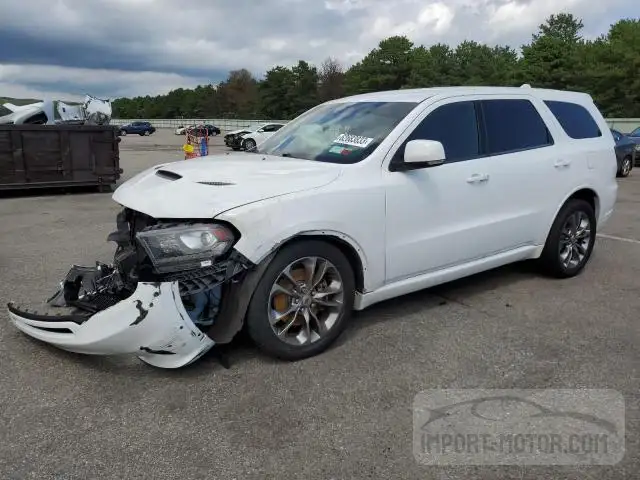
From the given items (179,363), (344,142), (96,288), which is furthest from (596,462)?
(96,288)

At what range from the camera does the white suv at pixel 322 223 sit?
3193 mm

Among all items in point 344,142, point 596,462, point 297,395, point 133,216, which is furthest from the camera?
point 344,142

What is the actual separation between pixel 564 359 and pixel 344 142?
207 cm

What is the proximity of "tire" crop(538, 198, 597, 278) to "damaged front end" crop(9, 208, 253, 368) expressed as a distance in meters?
3.19

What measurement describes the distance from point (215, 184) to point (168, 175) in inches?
21.7

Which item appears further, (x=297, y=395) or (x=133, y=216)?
(x=133, y=216)

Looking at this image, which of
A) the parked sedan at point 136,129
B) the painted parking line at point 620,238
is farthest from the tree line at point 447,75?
the painted parking line at point 620,238

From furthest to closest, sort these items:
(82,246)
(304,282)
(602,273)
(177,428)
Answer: (82,246) < (602,273) < (304,282) < (177,428)

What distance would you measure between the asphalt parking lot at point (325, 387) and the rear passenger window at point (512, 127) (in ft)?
4.22

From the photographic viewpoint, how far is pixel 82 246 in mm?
6852

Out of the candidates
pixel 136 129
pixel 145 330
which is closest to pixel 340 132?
pixel 145 330

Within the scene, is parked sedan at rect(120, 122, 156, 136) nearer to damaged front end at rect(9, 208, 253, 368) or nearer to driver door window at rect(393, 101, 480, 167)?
driver door window at rect(393, 101, 480, 167)

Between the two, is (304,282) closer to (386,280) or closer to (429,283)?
(386,280)

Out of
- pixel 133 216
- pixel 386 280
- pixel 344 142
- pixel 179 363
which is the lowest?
pixel 179 363
